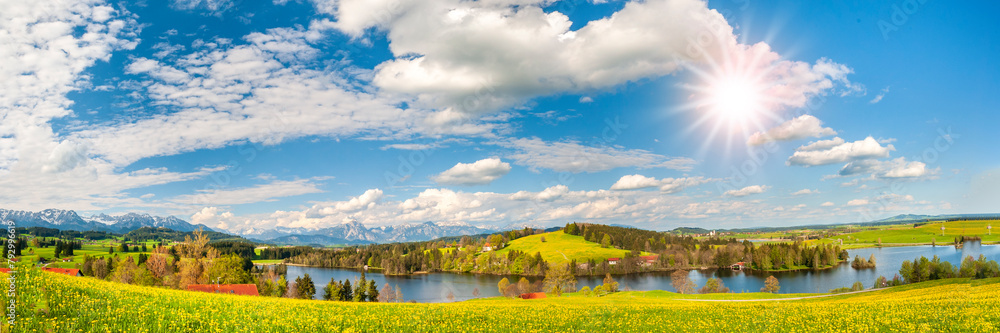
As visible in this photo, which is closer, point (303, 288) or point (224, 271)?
point (224, 271)

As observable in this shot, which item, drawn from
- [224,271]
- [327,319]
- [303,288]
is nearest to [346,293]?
[303,288]

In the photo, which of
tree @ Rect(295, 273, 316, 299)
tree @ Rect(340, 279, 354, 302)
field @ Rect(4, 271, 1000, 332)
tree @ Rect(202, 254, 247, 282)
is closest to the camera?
field @ Rect(4, 271, 1000, 332)

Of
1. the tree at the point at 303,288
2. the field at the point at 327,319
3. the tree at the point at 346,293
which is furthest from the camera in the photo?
the tree at the point at 346,293

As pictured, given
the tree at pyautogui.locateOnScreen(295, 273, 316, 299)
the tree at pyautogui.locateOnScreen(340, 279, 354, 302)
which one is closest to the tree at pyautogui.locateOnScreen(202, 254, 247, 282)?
the tree at pyautogui.locateOnScreen(295, 273, 316, 299)

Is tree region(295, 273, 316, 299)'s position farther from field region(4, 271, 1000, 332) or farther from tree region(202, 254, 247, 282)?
field region(4, 271, 1000, 332)

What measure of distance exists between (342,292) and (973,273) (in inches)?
7016

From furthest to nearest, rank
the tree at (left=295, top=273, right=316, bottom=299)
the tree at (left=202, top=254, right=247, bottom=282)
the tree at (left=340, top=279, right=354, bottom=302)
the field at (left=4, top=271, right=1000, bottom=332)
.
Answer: the tree at (left=340, top=279, right=354, bottom=302)
the tree at (left=295, top=273, right=316, bottom=299)
the tree at (left=202, top=254, right=247, bottom=282)
the field at (left=4, top=271, right=1000, bottom=332)

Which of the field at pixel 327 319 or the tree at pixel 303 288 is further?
the tree at pixel 303 288

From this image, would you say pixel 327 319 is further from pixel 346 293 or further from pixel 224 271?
pixel 346 293

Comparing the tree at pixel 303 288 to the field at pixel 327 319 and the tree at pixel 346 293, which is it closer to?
the tree at pixel 346 293

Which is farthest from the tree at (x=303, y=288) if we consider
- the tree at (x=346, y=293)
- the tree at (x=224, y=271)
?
the tree at (x=224, y=271)

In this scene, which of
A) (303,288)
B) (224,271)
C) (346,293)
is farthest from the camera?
(346,293)

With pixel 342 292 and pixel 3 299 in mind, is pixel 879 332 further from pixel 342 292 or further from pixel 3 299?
pixel 342 292

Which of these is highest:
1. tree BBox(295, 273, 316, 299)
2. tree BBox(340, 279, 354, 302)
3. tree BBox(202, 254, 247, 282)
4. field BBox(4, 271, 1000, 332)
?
field BBox(4, 271, 1000, 332)
